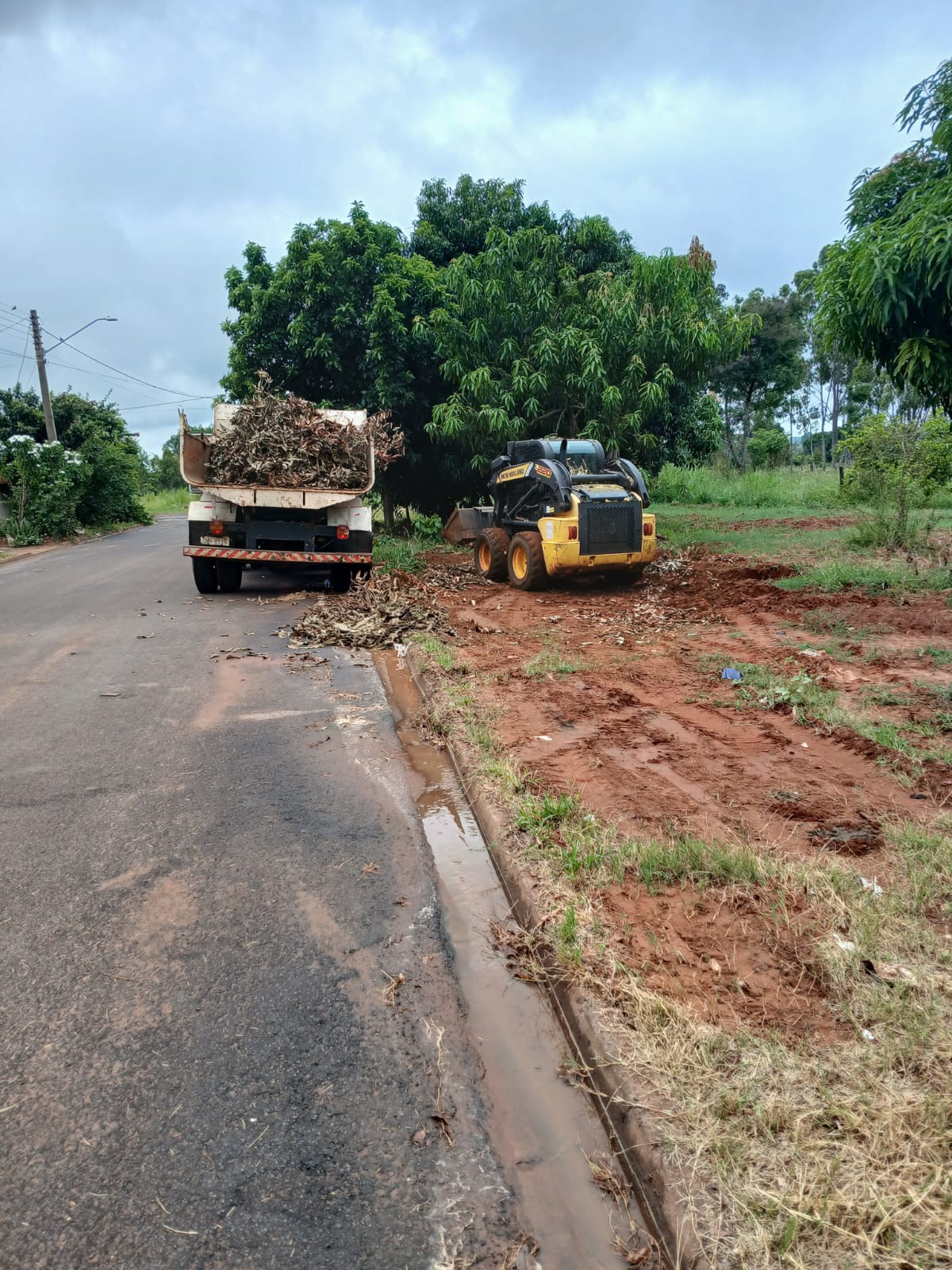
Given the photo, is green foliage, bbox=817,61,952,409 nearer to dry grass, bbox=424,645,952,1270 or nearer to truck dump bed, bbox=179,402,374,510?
dry grass, bbox=424,645,952,1270

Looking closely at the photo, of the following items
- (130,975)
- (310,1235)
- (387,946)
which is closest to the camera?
(310,1235)

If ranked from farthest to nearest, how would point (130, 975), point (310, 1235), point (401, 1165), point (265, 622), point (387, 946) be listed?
point (265, 622) → point (387, 946) → point (130, 975) → point (401, 1165) → point (310, 1235)

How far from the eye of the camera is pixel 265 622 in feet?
29.0

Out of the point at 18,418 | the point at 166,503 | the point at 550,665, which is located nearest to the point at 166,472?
the point at 166,503

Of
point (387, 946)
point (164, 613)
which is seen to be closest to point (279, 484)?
point (164, 613)

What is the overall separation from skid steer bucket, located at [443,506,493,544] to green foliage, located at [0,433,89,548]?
11.6 meters

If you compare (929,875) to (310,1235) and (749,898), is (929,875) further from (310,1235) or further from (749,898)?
(310,1235)

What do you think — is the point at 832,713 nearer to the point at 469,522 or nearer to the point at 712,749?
the point at 712,749

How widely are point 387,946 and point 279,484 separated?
841 cm

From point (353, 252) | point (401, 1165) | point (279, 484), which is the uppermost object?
point (353, 252)

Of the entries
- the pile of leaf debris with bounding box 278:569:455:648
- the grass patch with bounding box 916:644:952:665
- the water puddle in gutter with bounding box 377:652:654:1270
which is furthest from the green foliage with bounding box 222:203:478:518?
the water puddle in gutter with bounding box 377:652:654:1270

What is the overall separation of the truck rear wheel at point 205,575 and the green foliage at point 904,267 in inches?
310

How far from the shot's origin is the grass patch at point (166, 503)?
4538cm

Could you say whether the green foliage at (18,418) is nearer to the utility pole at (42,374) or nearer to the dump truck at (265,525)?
the utility pole at (42,374)
